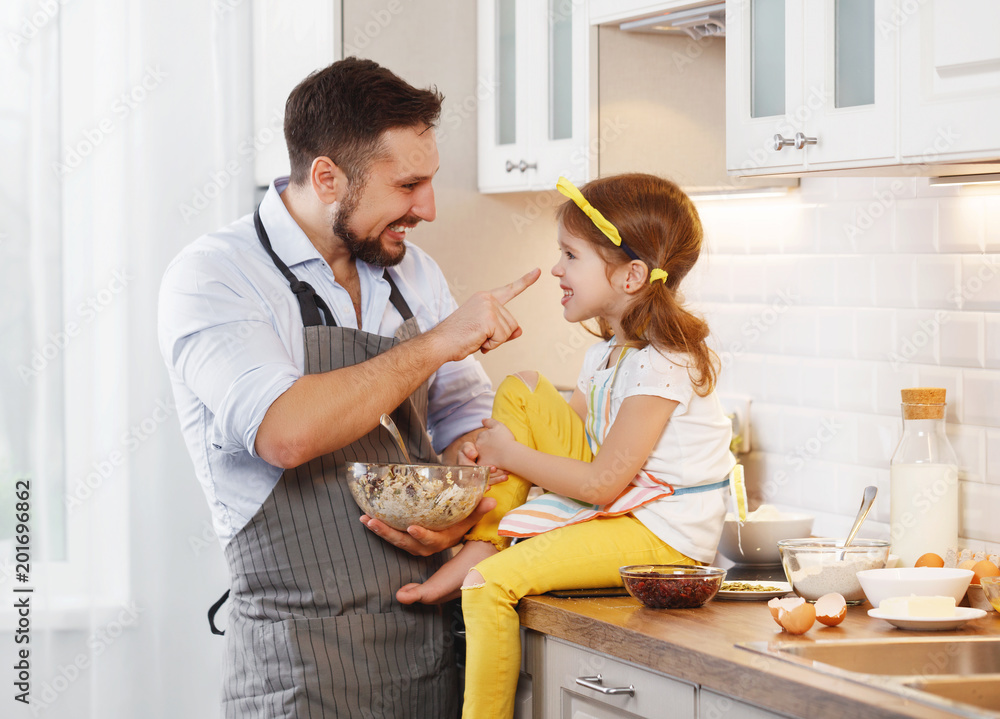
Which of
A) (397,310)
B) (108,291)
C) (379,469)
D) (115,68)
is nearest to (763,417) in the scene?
(397,310)

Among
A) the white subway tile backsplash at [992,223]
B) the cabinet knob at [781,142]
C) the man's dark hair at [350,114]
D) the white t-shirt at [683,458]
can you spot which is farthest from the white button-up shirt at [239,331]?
the white subway tile backsplash at [992,223]

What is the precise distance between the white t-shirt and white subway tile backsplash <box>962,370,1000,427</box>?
1.58 ft

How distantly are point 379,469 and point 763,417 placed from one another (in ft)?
3.51

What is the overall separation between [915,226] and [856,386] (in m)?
0.34

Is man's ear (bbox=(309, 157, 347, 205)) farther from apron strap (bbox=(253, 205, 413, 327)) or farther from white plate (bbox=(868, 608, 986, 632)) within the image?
white plate (bbox=(868, 608, 986, 632))

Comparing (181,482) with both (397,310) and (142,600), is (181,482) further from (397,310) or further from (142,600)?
(397,310)

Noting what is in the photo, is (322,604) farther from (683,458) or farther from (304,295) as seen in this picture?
(683,458)

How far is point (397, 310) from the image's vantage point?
6.33 feet

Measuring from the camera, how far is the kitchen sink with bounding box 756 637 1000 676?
139cm

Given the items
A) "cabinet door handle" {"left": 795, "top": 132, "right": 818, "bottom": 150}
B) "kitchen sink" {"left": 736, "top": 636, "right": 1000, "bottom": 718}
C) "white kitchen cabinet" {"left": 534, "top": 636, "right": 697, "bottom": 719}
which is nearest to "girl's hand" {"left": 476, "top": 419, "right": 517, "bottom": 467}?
"white kitchen cabinet" {"left": 534, "top": 636, "right": 697, "bottom": 719}

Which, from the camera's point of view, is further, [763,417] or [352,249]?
[763,417]

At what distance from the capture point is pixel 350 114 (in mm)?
1832

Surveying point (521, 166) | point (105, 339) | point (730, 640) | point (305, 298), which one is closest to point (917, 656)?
point (730, 640)

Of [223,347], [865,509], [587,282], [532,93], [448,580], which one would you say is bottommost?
[448,580]
